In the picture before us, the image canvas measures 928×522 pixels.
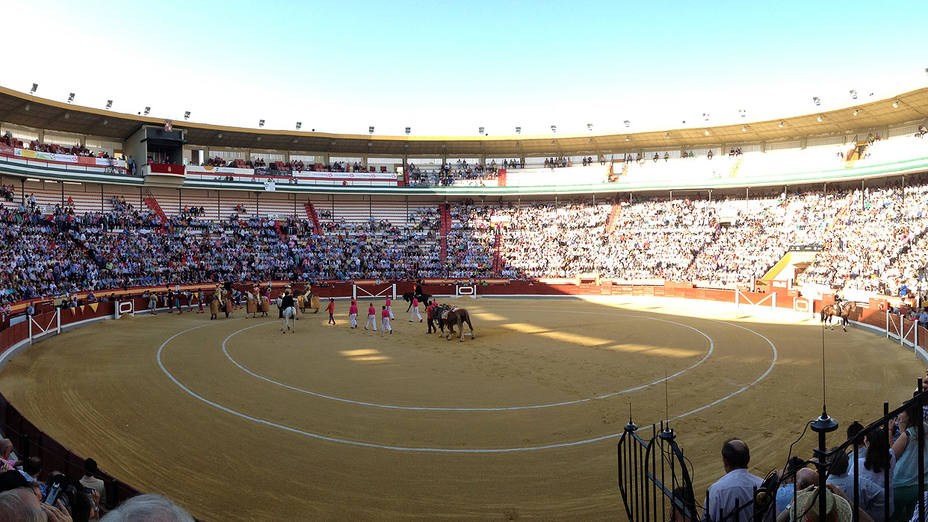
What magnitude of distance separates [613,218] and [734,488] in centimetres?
4749

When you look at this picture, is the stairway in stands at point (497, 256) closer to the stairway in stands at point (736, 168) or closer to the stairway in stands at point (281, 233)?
the stairway in stands at point (281, 233)

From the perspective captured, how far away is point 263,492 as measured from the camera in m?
8.78

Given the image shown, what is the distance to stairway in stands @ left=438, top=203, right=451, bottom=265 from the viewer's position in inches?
1945

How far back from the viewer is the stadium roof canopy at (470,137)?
39312mm

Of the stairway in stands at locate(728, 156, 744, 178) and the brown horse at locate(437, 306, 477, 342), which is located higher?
the stairway in stands at locate(728, 156, 744, 178)

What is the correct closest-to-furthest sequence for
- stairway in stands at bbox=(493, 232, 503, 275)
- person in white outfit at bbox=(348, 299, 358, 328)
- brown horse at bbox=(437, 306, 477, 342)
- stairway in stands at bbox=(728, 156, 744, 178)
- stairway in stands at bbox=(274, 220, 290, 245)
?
1. brown horse at bbox=(437, 306, 477, 342)
2. person in white outfit at bbox=(348, 299, 358, 328)
3. stairway in stands at bbox=(274, 220, 290, 245)
4. stairway in stands at bbox=(493, 232, 503, 275)
5. stairway in stands at bbox=(728, 156, 744, 178)

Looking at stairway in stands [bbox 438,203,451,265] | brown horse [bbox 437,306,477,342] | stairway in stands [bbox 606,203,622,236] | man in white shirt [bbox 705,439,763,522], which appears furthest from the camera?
stairway in stands [bbox 606,203,622,236]

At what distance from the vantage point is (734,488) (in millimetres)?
5102

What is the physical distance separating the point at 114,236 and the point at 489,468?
38.9 metres

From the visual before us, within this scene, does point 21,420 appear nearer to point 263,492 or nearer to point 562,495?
point 263,492

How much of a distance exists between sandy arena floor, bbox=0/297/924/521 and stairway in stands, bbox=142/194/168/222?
2168 centimetres

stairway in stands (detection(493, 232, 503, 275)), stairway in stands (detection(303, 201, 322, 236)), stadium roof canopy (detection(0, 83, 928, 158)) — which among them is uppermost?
stadium roof canopy (detection(0, 83, 928, 158))

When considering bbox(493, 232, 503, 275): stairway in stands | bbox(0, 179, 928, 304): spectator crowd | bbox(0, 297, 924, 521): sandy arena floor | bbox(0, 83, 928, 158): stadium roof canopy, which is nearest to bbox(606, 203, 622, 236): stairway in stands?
bbox(0, 179, 928, 304): spectator crowd

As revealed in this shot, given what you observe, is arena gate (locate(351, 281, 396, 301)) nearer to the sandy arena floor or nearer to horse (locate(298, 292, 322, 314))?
horse (locate(298, 292, 322, 314))
